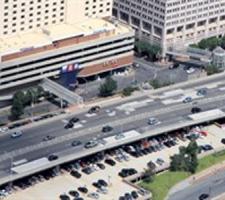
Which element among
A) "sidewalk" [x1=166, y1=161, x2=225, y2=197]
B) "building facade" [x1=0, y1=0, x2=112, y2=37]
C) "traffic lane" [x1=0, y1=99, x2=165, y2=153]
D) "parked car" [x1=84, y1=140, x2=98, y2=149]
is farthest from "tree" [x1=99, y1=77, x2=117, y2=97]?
"sidewalk" [x1=166, y1=161, x2=225, y2=197]

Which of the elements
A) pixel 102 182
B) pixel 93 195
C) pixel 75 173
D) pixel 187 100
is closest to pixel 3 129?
pixel 75 173

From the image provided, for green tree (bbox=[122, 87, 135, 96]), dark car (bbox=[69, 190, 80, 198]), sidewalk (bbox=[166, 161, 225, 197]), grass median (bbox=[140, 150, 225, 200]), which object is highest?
green tree (bbox=[122, 87, 135, 96])

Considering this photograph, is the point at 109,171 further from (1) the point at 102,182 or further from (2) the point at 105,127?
(2) the point at 105,127

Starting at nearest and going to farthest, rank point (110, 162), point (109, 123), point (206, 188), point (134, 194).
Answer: point (134, 194) < point (206, 188) < point (110, 162) < point (109, 123)

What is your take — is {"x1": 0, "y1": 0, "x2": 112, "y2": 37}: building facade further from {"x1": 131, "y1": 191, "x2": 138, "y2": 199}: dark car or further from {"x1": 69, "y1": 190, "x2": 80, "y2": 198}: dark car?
{"x1": 131, "y1": 191, "x2": 138, "y2": 199}: dark car

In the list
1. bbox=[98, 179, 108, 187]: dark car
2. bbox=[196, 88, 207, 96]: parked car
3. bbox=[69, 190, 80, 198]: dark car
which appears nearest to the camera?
bbox=[69, 190, 80, 198]: dark car

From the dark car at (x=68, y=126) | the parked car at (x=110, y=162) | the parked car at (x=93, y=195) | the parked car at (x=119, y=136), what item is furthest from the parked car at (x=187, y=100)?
the parked car at (x=93, y=195)

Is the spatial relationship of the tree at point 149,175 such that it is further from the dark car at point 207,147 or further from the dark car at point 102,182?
the dark car at point 207,147
